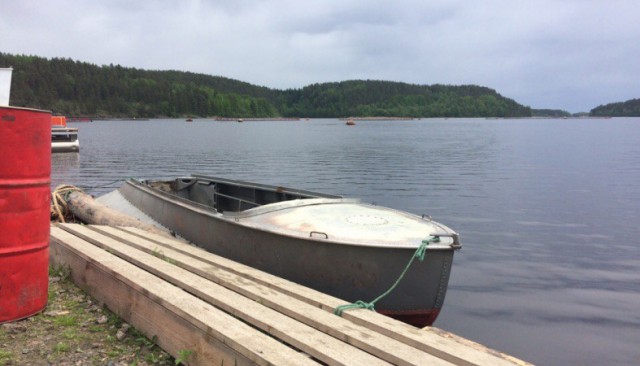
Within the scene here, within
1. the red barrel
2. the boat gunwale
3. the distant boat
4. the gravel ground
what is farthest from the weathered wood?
the distant boat

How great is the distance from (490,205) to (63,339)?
18.6 meters

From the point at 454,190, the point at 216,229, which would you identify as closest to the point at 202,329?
the point at 216,229

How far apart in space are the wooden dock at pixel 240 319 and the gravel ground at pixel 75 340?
117 millimetres

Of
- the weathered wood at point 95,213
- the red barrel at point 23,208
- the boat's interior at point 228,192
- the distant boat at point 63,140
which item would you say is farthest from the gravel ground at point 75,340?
the distant boat at point 63,140

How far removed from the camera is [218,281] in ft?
17.8

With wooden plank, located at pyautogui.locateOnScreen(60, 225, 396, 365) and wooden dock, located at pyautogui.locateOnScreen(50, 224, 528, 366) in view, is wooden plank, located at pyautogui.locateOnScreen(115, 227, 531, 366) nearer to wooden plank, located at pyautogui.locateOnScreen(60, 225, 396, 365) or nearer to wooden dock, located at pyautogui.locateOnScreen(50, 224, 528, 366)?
wooden dock, located at pyautogui.locateOnScreen(50, 224, 528, 366)

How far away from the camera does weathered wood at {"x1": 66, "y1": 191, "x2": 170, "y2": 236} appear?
449 inches

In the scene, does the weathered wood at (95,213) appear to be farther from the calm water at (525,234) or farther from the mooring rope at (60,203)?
the calm water at (525,234)

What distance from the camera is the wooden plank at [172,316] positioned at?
3.64m

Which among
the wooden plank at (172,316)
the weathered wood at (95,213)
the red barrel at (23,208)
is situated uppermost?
the red barrel at (23,208)

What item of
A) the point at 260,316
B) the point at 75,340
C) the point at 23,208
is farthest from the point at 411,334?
the point at 23,208

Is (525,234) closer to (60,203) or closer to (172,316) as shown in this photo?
(172,316)

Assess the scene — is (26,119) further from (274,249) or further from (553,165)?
(553,165)

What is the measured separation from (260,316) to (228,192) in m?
9.27
